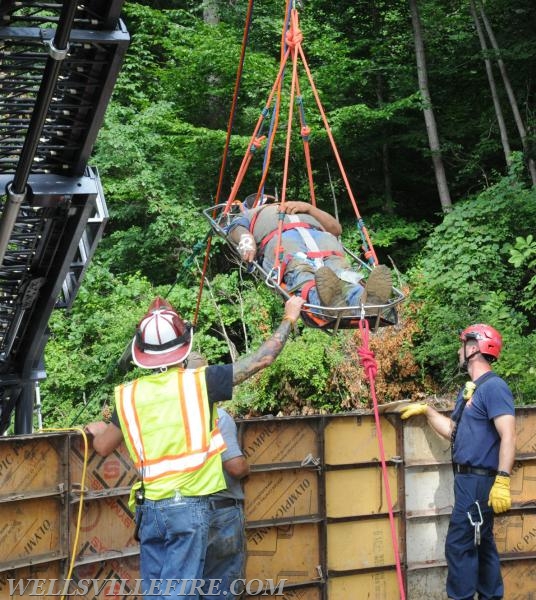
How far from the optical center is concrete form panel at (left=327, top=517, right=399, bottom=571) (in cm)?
600

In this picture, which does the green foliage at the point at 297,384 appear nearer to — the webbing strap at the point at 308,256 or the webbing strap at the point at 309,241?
the webbing strap at the point at 309,241

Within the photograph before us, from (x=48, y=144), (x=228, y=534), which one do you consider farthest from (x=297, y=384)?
(x=228, y=534)

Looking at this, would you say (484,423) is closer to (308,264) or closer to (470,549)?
(470,549)

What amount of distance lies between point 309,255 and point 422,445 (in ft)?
5.83

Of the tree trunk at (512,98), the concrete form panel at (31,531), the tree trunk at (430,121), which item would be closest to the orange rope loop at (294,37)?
the concrete form panel at (31,531)

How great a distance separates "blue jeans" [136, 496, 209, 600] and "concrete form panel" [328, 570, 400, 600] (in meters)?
2.33

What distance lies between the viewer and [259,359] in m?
4.19

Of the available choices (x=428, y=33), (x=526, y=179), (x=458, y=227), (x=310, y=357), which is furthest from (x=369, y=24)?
(x=310, y=357)

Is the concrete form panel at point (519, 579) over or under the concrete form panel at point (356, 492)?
under

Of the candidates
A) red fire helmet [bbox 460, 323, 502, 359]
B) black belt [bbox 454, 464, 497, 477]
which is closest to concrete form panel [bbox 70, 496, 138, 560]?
black belt [bbox 454, 464, 497, 477]

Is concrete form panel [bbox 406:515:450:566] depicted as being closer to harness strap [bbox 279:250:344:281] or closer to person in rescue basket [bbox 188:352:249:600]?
person in rescue basket [bbox 188:352:249:600]

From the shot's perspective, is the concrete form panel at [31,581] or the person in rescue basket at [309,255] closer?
the concrete form panel at [31,581]

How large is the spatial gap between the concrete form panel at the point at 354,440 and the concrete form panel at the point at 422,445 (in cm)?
13

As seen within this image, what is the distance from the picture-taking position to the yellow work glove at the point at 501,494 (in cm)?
498
